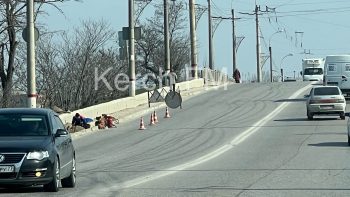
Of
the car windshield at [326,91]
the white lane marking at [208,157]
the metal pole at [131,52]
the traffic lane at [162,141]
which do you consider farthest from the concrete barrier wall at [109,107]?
the car windshield at [326,91]

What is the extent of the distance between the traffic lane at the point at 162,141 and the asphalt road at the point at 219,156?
26 mm

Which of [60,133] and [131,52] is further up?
[131,52]

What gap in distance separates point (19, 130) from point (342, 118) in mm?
21263

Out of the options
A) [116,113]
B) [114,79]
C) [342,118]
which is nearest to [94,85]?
[114,79]

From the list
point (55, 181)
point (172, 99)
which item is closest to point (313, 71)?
point (172, 99)

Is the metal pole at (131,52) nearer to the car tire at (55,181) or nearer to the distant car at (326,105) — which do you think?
the distant car at (326,105)

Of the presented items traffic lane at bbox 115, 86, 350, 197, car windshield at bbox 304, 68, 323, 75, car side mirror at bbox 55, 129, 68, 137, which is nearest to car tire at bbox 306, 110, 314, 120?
traffic lane at bbox 115, 86, 350, 197

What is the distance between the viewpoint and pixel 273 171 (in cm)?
1427

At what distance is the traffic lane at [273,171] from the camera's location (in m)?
11.3

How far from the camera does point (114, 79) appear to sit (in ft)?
146

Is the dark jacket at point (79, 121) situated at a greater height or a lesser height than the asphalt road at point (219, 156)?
greater

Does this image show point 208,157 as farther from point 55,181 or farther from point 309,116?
point 309,116

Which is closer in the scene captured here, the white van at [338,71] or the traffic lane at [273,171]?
the traffic lane at [273,171]

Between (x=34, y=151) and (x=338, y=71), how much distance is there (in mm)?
31199
